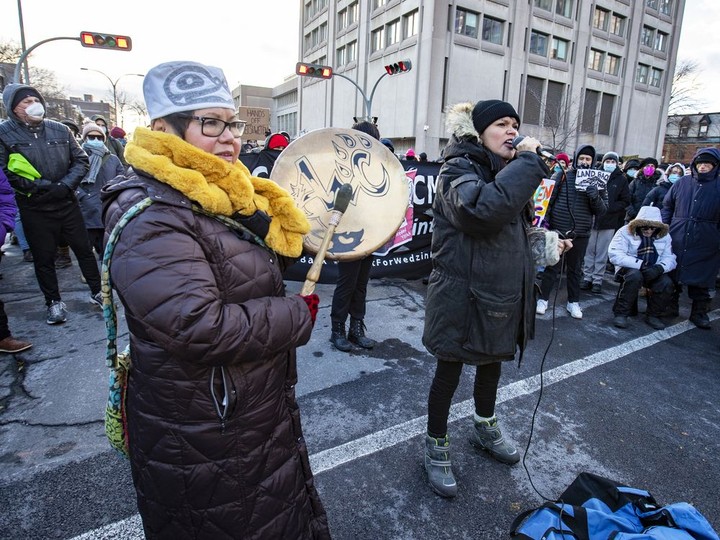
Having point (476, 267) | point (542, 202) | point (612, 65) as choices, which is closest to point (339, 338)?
point (476, 267)

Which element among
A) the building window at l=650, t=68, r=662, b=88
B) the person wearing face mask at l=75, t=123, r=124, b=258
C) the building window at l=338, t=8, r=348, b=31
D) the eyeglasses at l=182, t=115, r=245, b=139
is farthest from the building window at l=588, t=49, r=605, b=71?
the eyeglasses at l=182, t=115, r=245, b=139

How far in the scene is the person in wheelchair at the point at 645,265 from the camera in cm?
521

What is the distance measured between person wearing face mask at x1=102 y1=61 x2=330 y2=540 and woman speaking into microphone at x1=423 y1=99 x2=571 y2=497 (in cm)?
101

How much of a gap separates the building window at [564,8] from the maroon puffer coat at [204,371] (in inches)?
1544

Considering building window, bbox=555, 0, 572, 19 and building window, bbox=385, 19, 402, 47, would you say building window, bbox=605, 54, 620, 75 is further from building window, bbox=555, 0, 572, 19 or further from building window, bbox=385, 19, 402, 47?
building window, bbox=385, 19, 402, 47

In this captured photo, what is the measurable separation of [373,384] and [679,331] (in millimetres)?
4021

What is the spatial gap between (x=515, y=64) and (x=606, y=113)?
467 inches

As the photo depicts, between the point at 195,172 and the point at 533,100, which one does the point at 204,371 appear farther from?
the point at 533,100

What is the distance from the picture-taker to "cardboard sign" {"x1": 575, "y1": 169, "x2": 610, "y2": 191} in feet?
17.6

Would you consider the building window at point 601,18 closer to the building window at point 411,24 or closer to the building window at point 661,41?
the building window at point 661,41

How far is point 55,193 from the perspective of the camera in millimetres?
4156

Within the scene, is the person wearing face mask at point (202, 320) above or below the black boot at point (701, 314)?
above

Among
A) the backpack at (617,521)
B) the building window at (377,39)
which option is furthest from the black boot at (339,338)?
the building window at (377,39)

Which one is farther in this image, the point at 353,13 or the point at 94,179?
the point at 353,13
